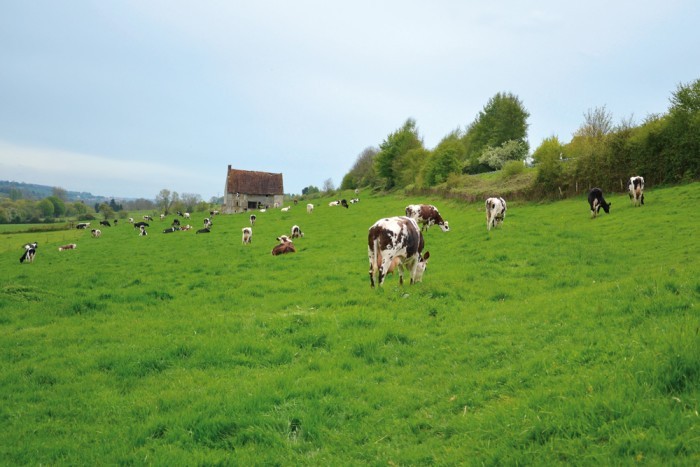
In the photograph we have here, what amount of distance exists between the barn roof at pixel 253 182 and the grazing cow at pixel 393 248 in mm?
73613

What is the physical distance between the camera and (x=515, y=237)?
59.1ft

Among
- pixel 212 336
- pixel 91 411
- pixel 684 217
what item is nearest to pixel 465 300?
pixel 212 336

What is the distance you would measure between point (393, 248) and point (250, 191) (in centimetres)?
7470

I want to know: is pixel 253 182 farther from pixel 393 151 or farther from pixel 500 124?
pixel 500 124

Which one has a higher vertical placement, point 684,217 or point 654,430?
point 684,217

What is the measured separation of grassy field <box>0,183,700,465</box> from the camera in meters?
4.18

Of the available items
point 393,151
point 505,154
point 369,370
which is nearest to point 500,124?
point 505,154

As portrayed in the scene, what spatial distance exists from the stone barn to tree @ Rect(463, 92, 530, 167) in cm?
3887

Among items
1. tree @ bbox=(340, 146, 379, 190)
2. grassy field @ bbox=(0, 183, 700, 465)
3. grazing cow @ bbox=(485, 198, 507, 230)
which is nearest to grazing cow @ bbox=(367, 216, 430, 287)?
grassy field @ bbox=(0, 183, 700, 465)

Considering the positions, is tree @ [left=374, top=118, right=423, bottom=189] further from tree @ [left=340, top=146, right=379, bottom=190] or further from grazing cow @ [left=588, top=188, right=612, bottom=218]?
grazing cow @ [left=588, top=188, right=612, bottom=218]

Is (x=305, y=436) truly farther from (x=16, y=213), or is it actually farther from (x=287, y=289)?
(x=16, y=213)

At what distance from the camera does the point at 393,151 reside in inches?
3152

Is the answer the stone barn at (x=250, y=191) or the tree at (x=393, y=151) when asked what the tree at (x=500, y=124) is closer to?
the tree at (x=393, y=151)

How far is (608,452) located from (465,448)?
126 centimetres
